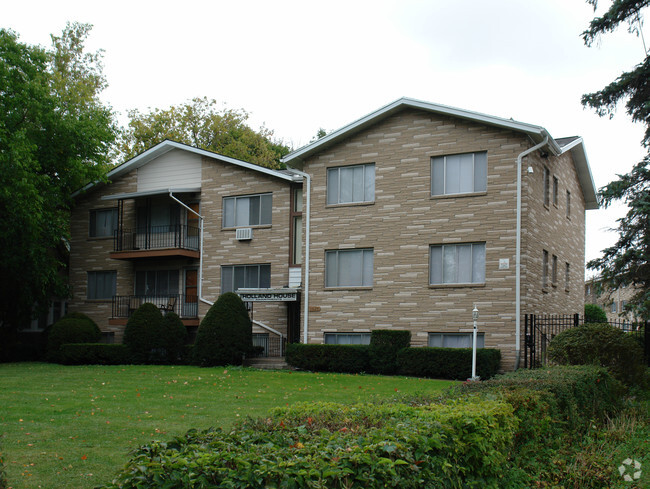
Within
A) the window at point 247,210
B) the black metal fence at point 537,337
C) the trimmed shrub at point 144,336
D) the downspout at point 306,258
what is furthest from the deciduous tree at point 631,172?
the trimmed shrub at point 144,336

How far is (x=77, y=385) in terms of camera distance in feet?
54.6

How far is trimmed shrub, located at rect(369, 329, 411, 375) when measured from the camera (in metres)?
21.1

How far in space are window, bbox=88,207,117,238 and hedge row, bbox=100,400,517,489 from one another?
2584cm

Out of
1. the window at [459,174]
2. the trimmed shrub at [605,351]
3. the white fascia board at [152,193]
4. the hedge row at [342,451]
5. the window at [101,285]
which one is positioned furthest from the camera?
the window at [101,285]

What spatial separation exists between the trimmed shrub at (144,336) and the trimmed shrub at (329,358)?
5234 millimetres

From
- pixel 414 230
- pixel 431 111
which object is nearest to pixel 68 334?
pixel 414 230

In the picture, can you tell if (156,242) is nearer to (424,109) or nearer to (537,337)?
(424,109)

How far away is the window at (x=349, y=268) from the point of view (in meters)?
23.4

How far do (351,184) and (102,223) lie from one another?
12.9 metres

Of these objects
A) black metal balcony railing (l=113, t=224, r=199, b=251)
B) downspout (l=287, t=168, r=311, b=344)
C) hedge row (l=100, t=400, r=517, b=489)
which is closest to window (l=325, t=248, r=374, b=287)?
downspout (l=287, t=168, r=311, b=344)

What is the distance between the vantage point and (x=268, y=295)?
24.4 m

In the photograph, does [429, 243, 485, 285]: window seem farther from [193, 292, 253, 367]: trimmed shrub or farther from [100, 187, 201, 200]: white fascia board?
[100, 187, 201, 200]: white fascia board

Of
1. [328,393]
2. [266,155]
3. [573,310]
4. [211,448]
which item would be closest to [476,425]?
[211,448]

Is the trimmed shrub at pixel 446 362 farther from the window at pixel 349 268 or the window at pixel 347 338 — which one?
the window at pixel 349 268
